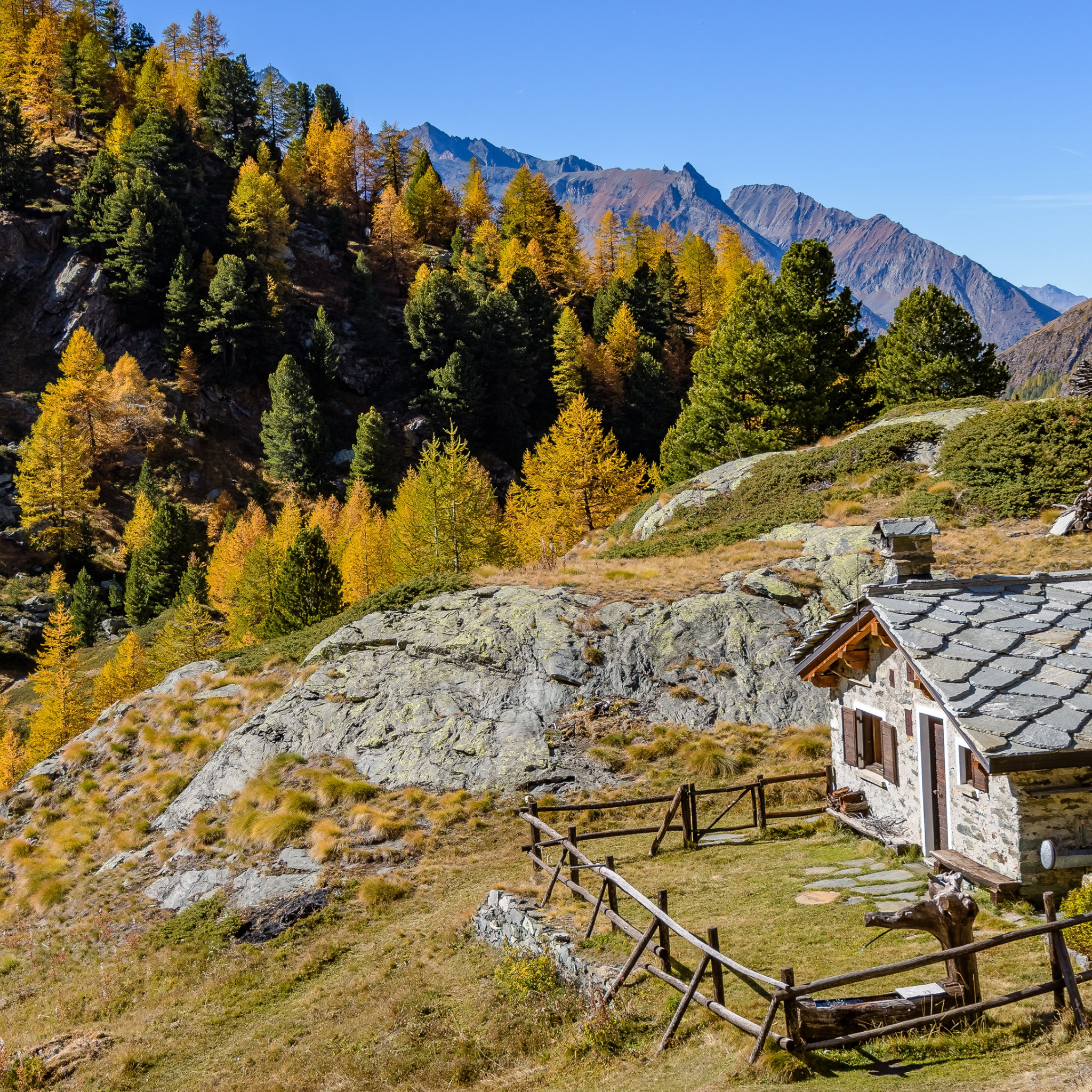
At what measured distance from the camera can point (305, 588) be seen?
3822cm

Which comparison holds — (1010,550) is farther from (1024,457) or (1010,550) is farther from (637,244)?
(637,244)

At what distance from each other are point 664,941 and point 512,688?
559 inches

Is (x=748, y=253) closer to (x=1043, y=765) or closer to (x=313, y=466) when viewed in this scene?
(x=313, y=466)

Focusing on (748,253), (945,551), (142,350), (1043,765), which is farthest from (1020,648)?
(748,253)

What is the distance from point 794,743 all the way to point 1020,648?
9281 mm

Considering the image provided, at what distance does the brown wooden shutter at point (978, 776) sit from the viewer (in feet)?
37.4

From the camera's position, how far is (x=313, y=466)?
222ft

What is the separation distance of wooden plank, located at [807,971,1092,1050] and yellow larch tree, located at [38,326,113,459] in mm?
66805

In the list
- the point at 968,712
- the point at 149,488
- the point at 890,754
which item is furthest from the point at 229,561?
the point at 968,712

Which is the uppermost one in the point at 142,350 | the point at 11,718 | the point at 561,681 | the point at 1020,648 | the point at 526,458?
the point at 142,350

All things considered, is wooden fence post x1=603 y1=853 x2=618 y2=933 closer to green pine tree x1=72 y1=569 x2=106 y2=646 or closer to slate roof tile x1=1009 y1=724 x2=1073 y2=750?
slate roof tile x1=1009 y1=724 x2=1073 y2=750

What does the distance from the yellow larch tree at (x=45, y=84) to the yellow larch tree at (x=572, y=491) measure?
255ft

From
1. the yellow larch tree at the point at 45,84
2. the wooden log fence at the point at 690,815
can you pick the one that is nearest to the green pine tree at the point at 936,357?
the wooden log fence at the point at 690,815

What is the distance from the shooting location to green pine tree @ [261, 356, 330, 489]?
2645 inches
